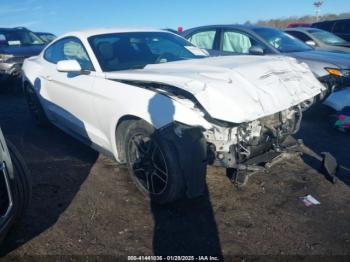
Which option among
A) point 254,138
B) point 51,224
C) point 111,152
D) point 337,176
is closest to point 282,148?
point 254,138

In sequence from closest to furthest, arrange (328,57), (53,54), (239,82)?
(239,82) < (53,54) < (328,57)

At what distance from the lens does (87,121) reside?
13.3 ft

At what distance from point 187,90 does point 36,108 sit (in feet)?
12.2

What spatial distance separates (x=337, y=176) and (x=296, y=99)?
4.09ft

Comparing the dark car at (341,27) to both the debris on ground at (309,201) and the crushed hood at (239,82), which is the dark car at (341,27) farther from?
the debris on ground at (309,201)

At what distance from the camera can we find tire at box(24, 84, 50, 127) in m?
5.53

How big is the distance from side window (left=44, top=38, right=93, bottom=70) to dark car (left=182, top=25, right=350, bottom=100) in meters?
3.39

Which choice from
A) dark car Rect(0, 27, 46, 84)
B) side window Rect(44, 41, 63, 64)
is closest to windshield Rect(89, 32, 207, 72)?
side window Rect(44, 41, 63, 64)

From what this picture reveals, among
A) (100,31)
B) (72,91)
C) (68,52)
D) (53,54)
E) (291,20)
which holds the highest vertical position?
(100,31)

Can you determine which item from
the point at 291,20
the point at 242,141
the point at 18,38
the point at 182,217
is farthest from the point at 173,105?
the point at 291,20

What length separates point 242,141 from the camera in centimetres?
316

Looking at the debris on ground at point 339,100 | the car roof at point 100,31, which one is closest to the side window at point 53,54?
the car roof at point 100,31

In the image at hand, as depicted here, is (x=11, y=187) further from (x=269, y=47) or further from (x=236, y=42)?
(x=236, y=42)

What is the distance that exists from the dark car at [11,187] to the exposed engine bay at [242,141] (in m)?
1.62
